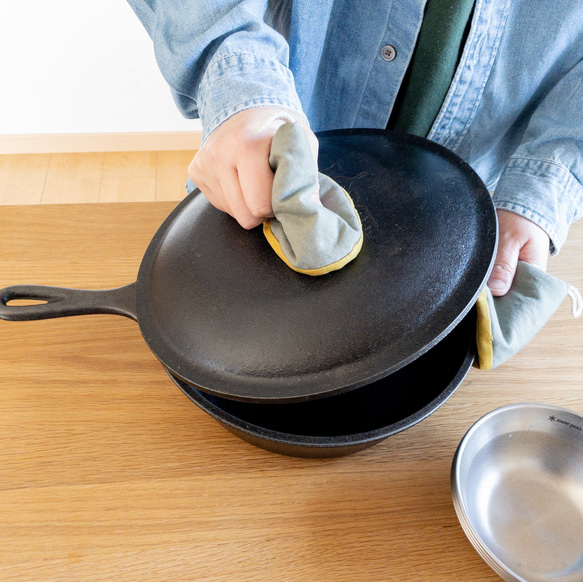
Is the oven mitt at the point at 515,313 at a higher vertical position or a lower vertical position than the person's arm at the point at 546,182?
lower

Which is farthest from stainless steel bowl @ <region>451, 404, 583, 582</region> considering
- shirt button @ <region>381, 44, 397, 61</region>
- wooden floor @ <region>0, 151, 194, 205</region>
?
wooden floor @ <region>0, 151, 194, 205</region>

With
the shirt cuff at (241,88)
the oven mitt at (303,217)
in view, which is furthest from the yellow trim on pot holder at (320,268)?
the shirt cuff at (241,88)

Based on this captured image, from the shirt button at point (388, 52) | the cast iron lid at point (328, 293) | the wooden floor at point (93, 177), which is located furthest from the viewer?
the wooden floor at point (93, 177)

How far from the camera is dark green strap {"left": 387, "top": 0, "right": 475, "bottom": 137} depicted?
65 centimetres

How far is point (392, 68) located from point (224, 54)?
0.24 metres

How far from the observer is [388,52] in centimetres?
69

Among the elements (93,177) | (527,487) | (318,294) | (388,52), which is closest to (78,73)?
(93,177)

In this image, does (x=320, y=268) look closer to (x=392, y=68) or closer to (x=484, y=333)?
(x=484, y=333)

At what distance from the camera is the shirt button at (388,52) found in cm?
69

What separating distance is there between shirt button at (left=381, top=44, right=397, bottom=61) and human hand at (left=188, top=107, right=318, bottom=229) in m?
0.21

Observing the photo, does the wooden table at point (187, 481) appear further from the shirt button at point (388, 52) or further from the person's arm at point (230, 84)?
the shirt button at point (388, 52)

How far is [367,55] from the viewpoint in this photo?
2.33 ft

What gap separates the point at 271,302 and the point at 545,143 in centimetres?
45

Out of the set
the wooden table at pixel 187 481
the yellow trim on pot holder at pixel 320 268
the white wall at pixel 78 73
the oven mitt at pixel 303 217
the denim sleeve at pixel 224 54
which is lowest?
the white wall at pixel 78 73
